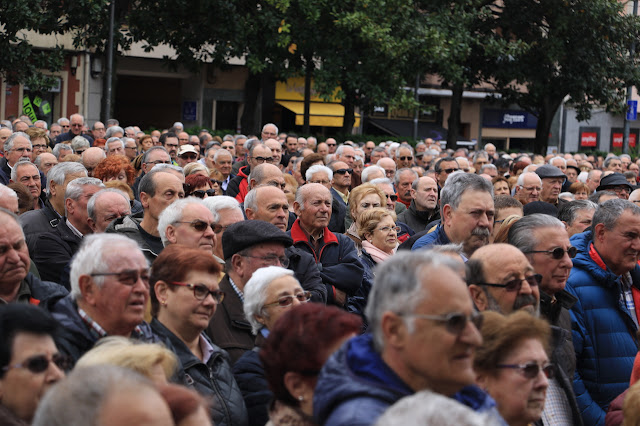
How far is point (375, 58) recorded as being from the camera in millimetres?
22734

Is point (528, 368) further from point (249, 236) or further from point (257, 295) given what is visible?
point (249, 236)

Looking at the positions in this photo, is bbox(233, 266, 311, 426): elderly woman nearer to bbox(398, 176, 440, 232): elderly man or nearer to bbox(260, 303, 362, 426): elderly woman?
bbox(260, 303, 362, 426): elderly woman

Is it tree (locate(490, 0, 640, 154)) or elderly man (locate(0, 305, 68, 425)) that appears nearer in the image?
elderly man (locate(0, 305, 68, 425))

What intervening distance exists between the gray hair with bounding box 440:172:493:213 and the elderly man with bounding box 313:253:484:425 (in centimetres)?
330

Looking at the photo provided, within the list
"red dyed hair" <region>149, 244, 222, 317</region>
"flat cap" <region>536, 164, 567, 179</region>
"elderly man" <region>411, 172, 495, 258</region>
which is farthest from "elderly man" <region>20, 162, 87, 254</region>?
"flat cap" <region>536, 164, 567, 179</region>

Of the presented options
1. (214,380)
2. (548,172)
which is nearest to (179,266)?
(214,380)

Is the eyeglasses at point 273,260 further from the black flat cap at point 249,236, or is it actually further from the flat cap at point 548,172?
the flat cap at point 548,172

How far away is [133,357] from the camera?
10.9 ft

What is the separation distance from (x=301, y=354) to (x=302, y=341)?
0.05 meters

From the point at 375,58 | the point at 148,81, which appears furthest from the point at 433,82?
the point at 375,58

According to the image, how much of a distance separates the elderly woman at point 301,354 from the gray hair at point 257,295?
121cm

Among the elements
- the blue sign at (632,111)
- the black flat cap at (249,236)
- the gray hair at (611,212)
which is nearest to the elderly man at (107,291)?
the black flat cap at (249,236)

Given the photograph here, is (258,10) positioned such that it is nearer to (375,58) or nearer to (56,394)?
(375,58)

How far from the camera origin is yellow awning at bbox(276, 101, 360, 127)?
3284cm
